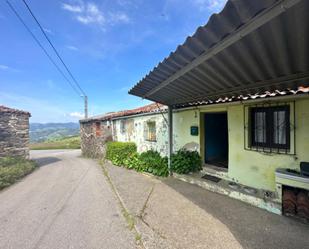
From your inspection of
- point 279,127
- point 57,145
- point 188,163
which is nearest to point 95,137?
point 188,163

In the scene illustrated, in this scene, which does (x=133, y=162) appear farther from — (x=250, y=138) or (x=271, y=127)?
(x=271, y=127)

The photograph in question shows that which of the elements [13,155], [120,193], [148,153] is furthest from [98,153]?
[120,193]

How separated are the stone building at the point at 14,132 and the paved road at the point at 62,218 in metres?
5.58

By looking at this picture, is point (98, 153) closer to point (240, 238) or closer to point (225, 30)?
point (240, 238)

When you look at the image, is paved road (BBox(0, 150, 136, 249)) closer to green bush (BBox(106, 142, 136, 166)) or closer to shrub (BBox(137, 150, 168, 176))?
shrub (BBox(137, 150, 168, 176))

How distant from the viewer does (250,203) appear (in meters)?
4.61

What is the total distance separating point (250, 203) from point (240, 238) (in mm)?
1518

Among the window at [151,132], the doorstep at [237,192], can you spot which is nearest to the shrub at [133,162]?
the window at [151,132]

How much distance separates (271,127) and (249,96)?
0.97 meters

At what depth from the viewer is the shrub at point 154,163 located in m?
7.55

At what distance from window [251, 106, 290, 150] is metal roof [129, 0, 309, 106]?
0.82 meters

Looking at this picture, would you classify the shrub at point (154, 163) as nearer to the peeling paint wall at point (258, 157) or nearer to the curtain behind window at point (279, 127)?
the peeling paint wall at point (258, 157)

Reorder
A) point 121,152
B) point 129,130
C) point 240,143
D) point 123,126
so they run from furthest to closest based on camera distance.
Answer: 1. point 123,126
2. point 129,130
3. point 121,152
4. point 240,143

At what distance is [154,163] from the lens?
7.92 meters
